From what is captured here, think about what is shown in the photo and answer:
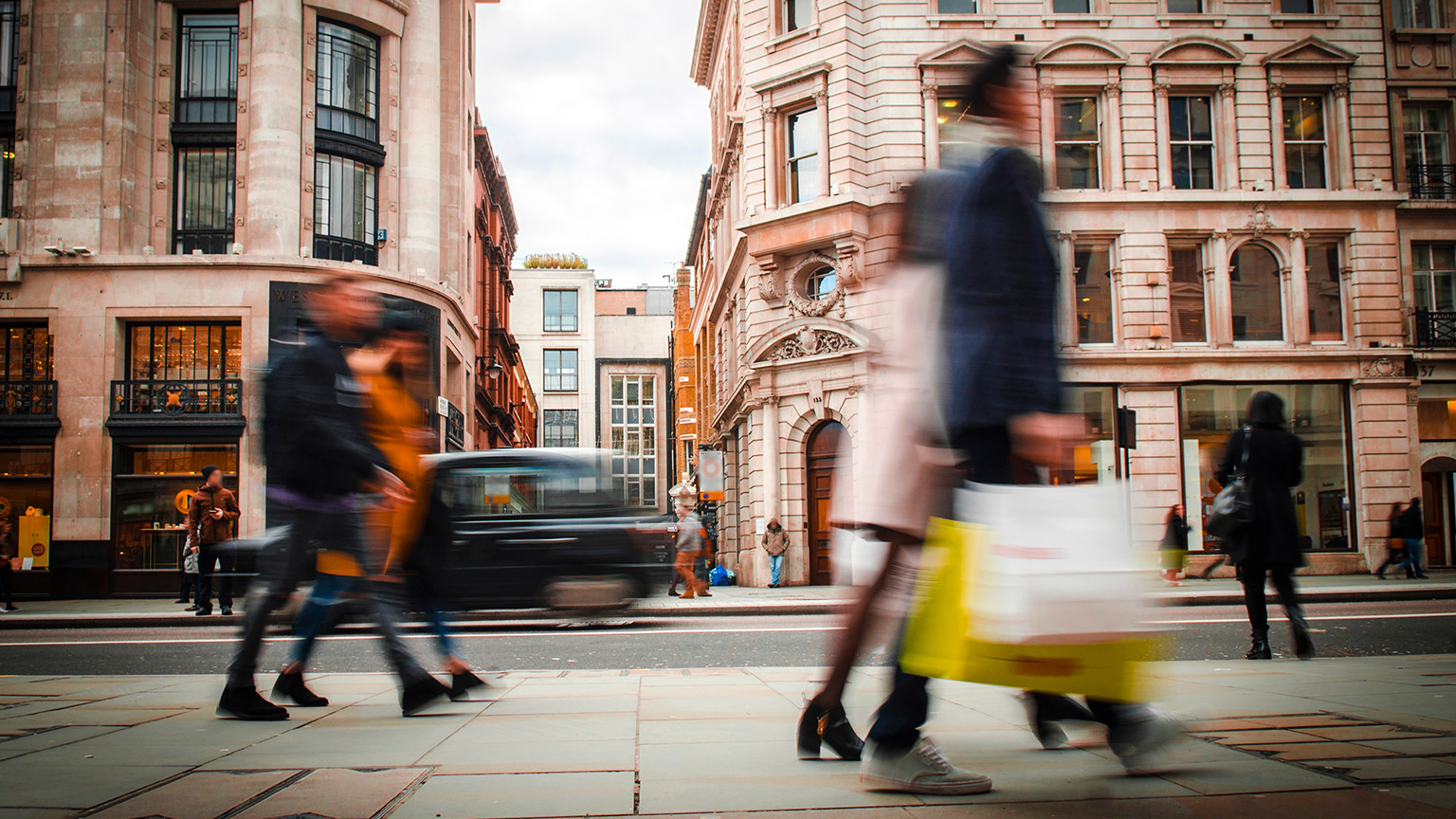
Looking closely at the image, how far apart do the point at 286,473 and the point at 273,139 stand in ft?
70.6

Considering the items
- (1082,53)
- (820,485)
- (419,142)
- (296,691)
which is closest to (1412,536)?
(820,485)

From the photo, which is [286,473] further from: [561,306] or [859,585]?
[561,306]

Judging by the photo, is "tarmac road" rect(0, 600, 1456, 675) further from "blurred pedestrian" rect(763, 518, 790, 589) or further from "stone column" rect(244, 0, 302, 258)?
"stone column" rect(244, 0, 302, 258)

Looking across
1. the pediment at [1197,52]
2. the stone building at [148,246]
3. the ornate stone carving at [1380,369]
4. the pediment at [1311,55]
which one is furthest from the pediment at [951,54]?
the stone building at [148,246]

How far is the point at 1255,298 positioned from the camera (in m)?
24.9

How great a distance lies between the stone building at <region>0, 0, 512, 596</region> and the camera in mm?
22078

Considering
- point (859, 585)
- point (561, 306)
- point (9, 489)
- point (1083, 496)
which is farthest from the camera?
point (561, 306)

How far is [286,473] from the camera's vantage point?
4387 millimetres

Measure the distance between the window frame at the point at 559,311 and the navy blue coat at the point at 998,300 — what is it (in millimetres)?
76285

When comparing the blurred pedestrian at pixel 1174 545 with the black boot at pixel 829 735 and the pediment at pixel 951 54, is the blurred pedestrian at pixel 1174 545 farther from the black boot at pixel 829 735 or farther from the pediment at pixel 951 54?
the black boot at pixel 829 735

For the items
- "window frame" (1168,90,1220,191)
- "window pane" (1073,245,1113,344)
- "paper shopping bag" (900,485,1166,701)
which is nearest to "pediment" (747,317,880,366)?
"window pane" (1073,245,1113,344)

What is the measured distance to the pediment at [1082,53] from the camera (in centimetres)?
2475

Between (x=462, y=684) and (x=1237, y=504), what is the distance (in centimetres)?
537

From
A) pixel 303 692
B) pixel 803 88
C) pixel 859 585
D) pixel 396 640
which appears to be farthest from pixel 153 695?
pixel 803 88
